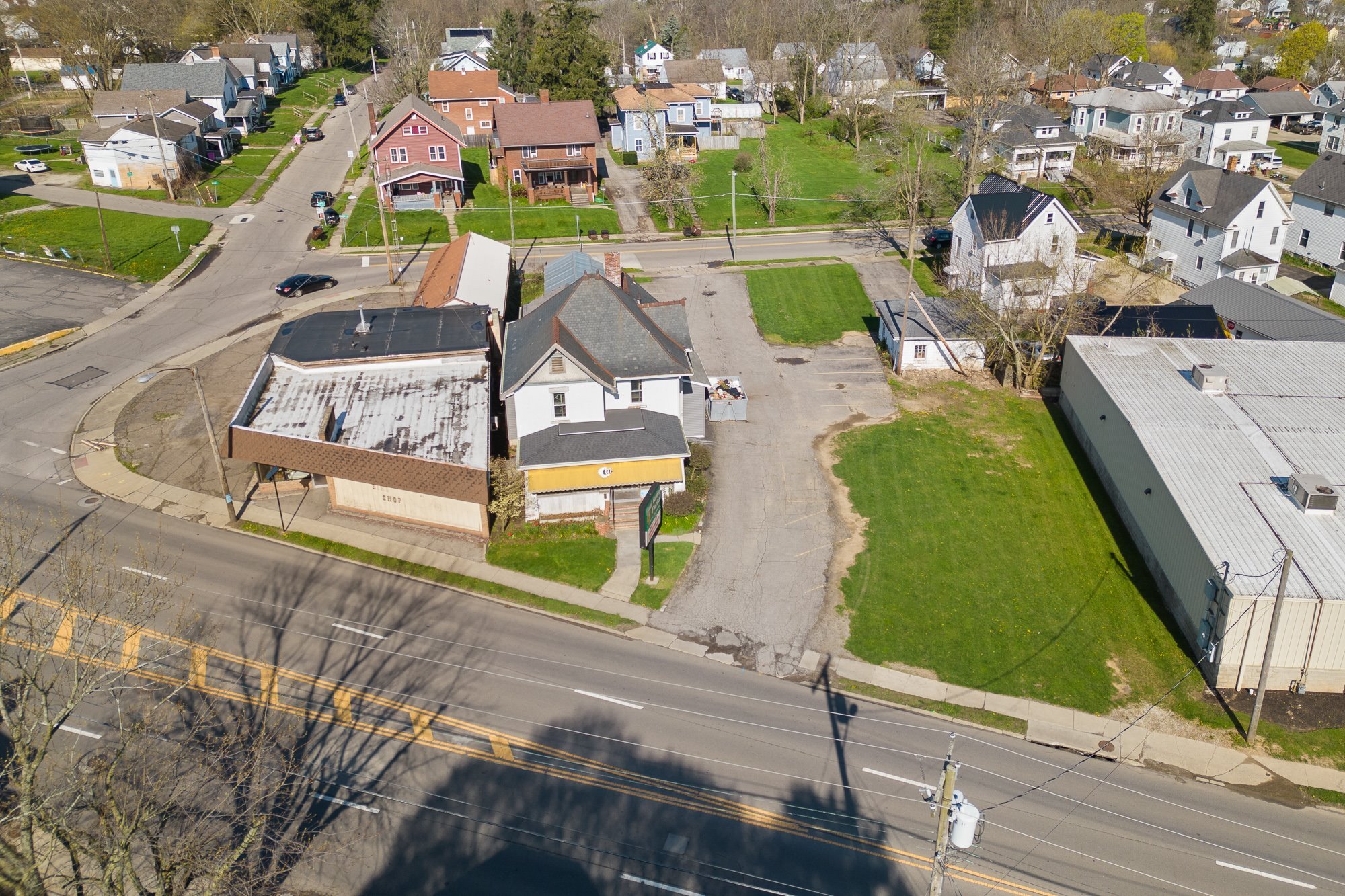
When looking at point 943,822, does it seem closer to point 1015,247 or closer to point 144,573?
point 144,573

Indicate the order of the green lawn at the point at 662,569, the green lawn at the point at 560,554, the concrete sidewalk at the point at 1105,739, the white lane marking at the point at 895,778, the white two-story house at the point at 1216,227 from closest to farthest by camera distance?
the white lane marking at the point at 895,778 < the concrete sidewalk at the point at 1105,739 < the green lawn at the point at 662,569 < the green lawn at the point at 560,554 < the white two-story house at the point at 1216,227

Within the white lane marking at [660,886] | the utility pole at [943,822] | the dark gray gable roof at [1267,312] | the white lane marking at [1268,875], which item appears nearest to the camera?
the utility pole at [943,822]

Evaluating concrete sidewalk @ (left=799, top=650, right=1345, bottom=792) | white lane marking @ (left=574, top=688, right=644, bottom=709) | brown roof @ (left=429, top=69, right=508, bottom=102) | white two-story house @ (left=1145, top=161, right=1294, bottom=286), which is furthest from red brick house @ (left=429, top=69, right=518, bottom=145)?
concrete sidewalk @ (left=799, top=650, right=1345, bottom=792)

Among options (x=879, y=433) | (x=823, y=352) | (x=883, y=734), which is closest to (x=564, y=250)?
(x=823, y=352)

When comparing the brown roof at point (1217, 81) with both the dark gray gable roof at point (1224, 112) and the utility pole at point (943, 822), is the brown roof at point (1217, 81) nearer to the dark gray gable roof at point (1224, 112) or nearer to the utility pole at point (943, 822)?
the dark gray gable roof at point (1224, 112)

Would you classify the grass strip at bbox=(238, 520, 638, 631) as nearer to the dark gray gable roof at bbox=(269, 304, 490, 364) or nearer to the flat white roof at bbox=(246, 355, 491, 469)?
the flat white roof at bbox=(246, 355, 491, 469)

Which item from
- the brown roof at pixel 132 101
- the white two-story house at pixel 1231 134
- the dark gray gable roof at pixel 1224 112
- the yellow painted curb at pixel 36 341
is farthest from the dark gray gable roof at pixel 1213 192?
the brown roof at pixel 132 101
